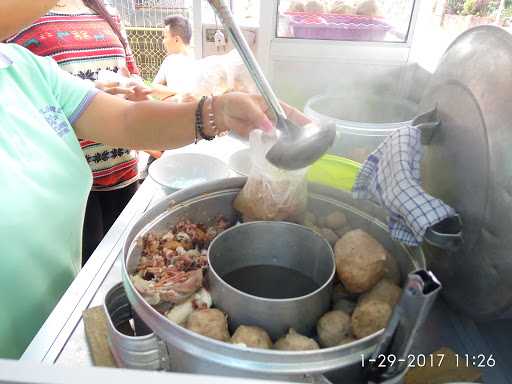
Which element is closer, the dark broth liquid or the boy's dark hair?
the dark broth liquid

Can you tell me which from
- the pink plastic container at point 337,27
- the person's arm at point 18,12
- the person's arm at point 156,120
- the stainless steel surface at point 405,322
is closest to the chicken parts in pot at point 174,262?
the person's arm at point 156,120

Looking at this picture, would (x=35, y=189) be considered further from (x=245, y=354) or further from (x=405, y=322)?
(x=405, y=322)

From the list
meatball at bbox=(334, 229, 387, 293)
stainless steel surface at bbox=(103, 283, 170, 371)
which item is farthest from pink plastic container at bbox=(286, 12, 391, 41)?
stainless steel surface at bbox=(103, 283, 170, 371)

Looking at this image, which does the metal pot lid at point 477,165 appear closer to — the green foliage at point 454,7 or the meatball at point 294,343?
the meatball at point 294,343

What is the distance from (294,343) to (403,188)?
1.14 ft

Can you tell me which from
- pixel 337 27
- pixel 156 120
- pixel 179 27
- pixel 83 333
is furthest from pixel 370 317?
pixel 179 27

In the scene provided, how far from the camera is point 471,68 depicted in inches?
27.3

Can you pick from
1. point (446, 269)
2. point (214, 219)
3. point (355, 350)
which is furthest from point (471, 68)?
point (214, 219)

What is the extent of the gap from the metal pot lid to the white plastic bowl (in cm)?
72

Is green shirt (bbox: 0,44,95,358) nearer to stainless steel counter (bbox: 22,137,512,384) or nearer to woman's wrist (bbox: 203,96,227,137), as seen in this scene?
stainless steel counter (bbox: 22,137,512,384)

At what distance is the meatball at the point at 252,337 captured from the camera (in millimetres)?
665

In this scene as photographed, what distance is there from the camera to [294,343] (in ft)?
2.18

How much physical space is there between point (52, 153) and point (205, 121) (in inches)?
15.9

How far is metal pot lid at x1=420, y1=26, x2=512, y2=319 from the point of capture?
60 centimetres
